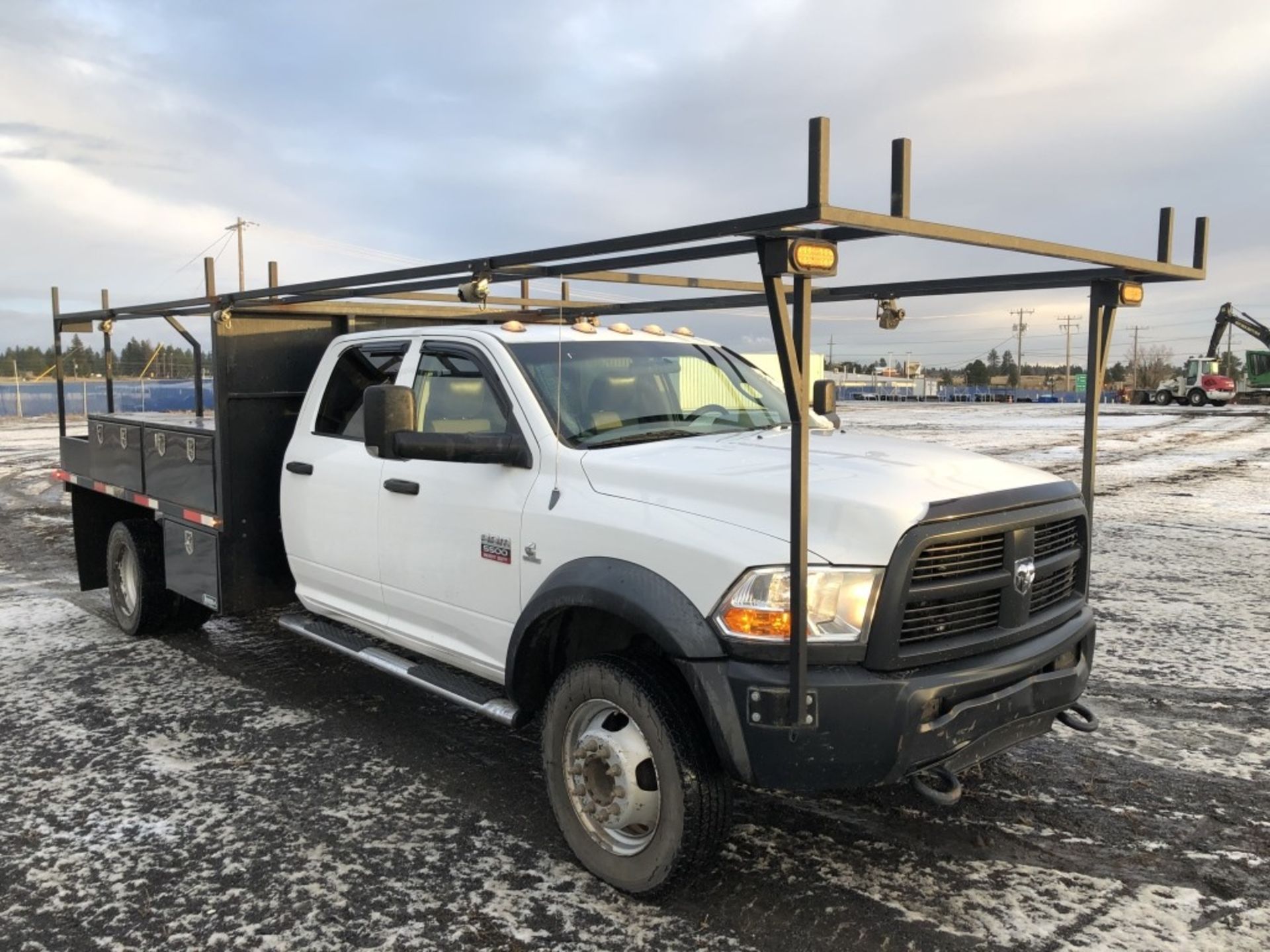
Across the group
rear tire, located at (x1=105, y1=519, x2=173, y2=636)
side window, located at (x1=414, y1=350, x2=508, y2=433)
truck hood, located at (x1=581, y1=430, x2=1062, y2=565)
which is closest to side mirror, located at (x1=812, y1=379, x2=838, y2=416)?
truck hood, located at (x1=581, y1=430, x2=1062, y2=565)

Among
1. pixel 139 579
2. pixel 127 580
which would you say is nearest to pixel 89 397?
pixel 127 580

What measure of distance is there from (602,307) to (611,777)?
374 centimetres

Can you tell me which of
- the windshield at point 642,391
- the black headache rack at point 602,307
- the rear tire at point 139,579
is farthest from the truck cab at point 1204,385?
the rear tire at point 139,579

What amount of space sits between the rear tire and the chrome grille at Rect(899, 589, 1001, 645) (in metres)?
5.17

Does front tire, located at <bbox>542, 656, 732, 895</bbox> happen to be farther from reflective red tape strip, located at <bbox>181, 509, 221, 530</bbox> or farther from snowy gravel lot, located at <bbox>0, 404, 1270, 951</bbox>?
reflective red tape strip, located at <bbox>181, 509, 221, 530</bbox>

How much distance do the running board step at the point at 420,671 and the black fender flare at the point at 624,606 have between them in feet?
0.61

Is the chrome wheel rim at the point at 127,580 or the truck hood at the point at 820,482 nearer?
the truck hood at the point at 820,482

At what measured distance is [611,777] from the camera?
11.3ft

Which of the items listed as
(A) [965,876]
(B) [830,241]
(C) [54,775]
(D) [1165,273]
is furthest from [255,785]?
(D) [1165,273]

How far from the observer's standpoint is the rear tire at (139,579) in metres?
6.47

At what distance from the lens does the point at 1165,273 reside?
4094mm

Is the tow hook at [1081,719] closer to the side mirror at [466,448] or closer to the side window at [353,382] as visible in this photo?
the side mirror at [466,448]

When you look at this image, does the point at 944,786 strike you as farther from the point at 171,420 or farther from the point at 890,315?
the point at 171,420

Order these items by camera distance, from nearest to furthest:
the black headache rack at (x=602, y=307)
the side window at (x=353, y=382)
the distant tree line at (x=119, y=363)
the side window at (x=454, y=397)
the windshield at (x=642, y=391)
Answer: the black headache rack at (x=602, y=307) → the windshield at (x=642, y=391) → the side window at (x=454, y=397) → the side window at (x=353, y=382) → the distant tree line at (x=119, y=363)
